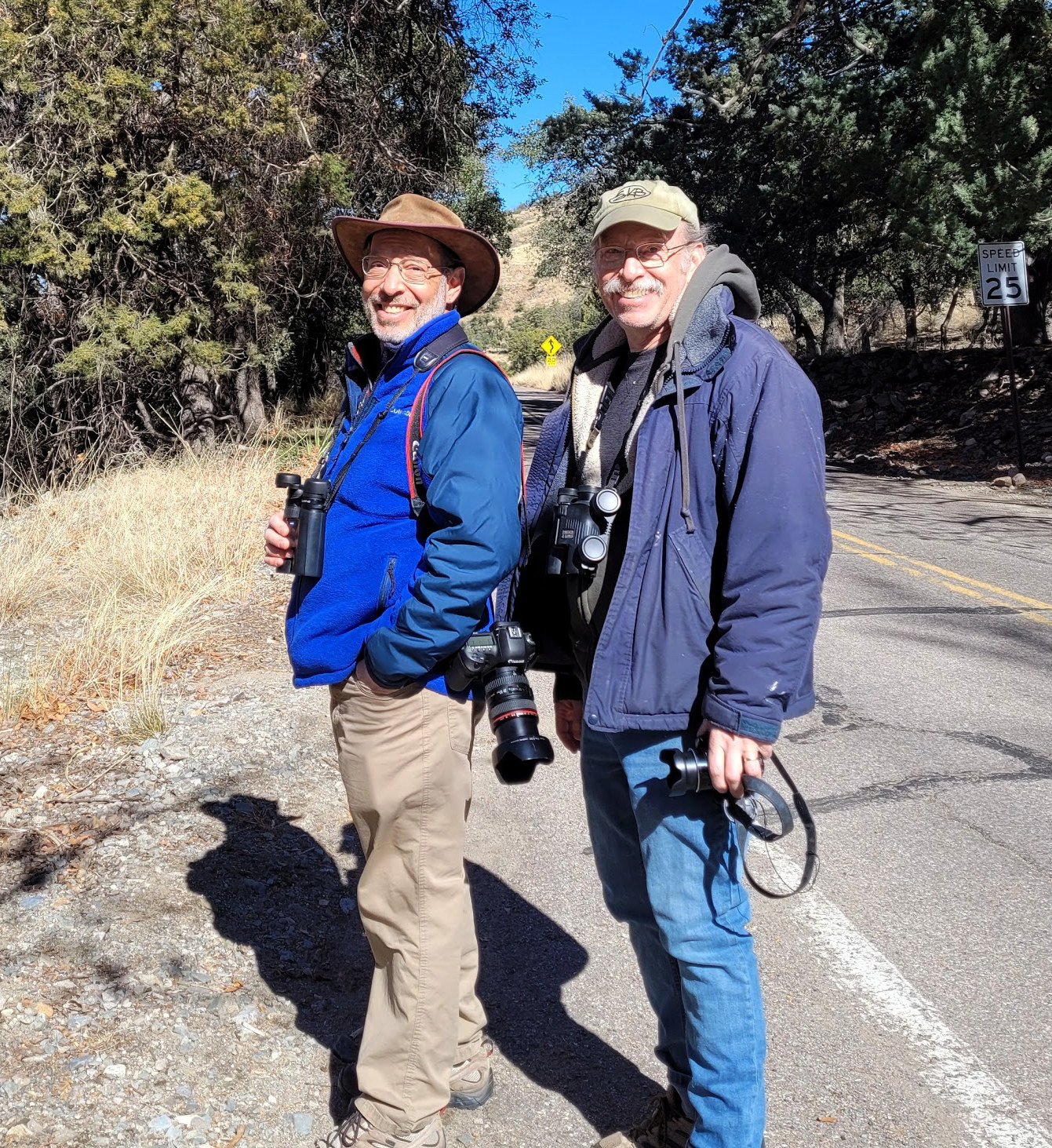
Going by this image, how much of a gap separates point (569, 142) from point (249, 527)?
2075 centimetres

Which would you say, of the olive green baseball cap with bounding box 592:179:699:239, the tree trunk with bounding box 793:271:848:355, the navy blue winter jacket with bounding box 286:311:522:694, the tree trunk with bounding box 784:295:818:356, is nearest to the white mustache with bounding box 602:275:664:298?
the olive green baseball cap with bounding box 592:179:699:239

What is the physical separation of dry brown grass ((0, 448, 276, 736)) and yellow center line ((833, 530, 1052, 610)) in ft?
18.8

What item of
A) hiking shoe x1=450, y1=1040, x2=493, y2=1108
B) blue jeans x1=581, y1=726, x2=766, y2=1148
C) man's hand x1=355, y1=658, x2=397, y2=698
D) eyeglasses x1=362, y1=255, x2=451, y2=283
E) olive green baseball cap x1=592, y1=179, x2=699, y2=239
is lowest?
hiking shoe x1=450, y1=1040, x2=493, y2=1108

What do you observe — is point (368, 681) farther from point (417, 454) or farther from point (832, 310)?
point (832, 310)

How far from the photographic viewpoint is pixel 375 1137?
252 cm

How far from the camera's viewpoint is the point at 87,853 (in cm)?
394

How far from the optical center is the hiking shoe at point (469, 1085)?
280 centimetres

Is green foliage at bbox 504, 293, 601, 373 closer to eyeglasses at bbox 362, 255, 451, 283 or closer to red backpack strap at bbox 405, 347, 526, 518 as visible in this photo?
eyeglasses at bbox 362, 255, 451, 283

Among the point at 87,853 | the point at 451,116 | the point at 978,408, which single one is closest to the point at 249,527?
the point at 87,853

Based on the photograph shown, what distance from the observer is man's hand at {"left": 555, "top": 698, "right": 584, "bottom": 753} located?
2758mm

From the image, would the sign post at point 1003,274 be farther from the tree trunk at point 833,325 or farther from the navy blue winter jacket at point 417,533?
the navy blue winter jacket at point 417,533

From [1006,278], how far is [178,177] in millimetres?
11133

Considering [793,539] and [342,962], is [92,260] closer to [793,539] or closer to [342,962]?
[342,962]

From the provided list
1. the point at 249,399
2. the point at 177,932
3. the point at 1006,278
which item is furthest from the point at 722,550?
the point at 249,399
